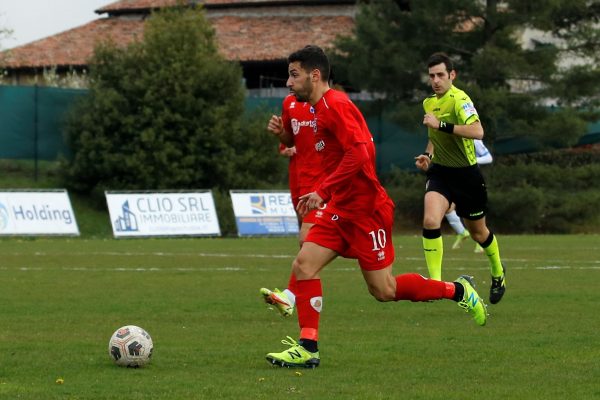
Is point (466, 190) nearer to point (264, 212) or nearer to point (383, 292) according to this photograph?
point (383, 292)

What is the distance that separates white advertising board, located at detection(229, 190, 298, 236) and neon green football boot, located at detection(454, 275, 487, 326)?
21.4 metres

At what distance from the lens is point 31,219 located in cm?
2906

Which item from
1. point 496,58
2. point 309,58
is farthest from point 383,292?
point 496,58

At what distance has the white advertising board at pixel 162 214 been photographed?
30.1 meters

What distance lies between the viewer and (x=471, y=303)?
1000 cm

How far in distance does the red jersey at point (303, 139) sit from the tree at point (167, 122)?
2248 cm

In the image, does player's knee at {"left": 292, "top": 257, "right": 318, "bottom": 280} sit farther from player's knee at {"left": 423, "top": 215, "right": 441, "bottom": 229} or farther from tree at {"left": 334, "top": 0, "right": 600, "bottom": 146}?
tree at {"left": 334, "top": 0, "right": 600, "bottom": 146}

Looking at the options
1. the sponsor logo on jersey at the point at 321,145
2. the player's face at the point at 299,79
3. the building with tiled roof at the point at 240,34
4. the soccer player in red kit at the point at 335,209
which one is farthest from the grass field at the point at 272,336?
the building with tiled roof at the point at 240,34

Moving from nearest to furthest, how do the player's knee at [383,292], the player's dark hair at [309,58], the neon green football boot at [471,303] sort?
1. the player's dark hair at [309,58]
2. the player's knee at [383,292]
3. the neon green football boot at [471,303]

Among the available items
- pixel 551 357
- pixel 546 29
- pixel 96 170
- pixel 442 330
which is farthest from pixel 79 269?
pixel 546 29

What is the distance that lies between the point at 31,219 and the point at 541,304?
18271mm

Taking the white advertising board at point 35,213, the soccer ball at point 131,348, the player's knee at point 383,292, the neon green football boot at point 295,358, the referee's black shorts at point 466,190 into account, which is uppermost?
the soccer ball at point 131,348

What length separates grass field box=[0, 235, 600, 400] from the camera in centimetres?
762

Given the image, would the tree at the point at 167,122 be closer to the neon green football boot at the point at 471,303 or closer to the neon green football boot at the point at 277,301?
the neon green football boot at the point at 277,301
